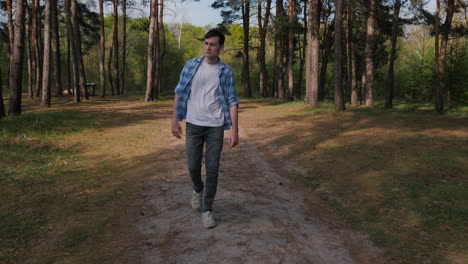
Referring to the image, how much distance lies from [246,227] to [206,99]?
5.06 ft

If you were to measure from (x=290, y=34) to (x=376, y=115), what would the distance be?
1181cm

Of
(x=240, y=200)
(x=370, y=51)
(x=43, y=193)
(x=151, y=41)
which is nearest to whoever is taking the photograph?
(x=240, y=200)

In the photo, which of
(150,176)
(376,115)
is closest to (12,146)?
(150,176)

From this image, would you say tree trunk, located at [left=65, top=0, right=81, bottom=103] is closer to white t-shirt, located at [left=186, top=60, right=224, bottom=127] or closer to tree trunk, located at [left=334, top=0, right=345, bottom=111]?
tree trunk, located at [left=334, top=0, right=345, bottom=111]

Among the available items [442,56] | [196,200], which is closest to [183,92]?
[196,200]

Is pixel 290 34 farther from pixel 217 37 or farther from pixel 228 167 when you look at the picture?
pixel 217 37

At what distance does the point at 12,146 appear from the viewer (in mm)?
8008

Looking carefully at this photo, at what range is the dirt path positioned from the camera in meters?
3.45

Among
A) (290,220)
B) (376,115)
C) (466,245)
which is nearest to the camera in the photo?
(466,245)

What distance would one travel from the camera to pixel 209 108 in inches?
159

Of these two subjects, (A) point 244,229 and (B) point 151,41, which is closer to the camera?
(A) point 244,229

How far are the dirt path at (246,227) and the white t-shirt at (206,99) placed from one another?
1222mm

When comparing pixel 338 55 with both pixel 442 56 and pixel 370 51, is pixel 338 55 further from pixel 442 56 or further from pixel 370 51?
pixel 442 56

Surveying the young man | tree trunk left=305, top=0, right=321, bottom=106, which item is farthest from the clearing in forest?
tree trunk left=305, top=0, right=321, bottom=106
